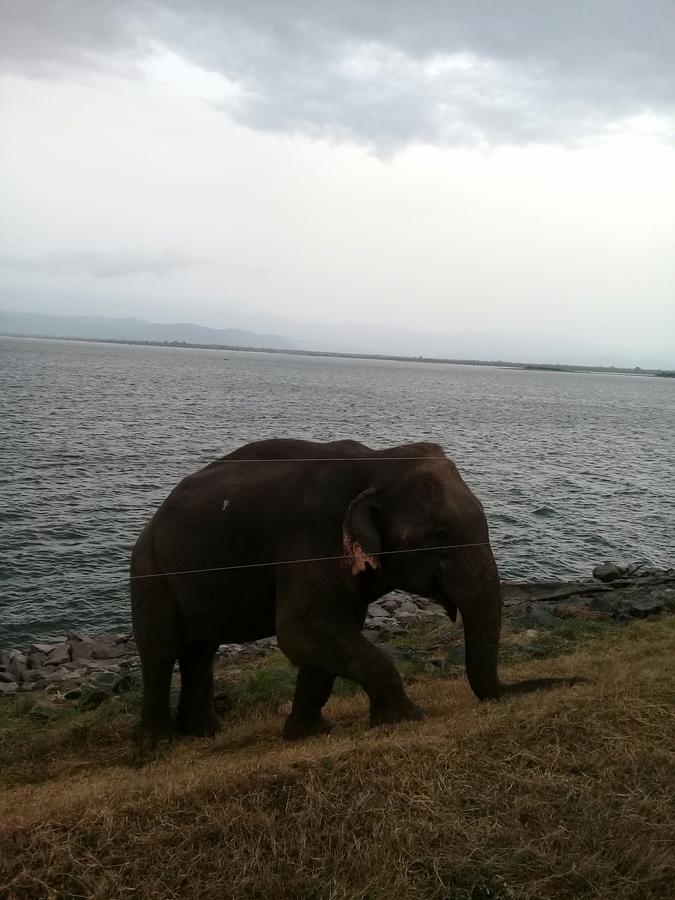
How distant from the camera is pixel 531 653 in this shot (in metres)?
11.9

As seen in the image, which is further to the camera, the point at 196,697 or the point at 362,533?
the point at 196,697

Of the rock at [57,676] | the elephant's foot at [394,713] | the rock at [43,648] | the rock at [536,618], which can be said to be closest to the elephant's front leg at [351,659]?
Answer: the elephant's foot at [394,713]

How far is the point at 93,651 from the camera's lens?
15766mm

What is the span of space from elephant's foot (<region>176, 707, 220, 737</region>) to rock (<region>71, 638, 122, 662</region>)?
742 cm

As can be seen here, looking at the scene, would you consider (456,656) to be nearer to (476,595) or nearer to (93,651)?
(476,595)

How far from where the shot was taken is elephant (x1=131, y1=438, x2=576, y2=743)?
687cm

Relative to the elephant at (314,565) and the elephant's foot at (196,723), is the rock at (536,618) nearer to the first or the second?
the elephant at (314,565)

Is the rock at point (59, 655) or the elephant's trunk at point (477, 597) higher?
the elephant's trunk at point (477, 597)

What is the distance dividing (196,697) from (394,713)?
9.73ft

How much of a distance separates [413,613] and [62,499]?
17.8 meters

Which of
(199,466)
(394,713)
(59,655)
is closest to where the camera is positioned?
(394,713)

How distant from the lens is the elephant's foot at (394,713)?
Result: 7090 millimetres

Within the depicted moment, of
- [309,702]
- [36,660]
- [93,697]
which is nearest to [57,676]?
[36,660]

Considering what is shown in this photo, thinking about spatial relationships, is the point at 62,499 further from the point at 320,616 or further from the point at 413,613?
the point at 320,616
